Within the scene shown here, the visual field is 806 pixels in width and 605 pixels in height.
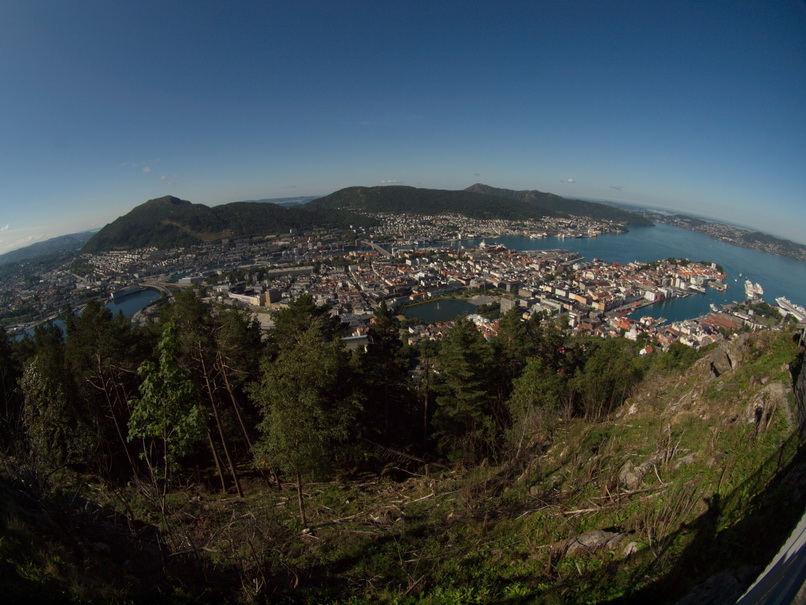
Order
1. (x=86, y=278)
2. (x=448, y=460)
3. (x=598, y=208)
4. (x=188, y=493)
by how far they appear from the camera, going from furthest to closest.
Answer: (x=598, y=208), (x=86, y=278), (x=448, y=460), (x=188, y=493)

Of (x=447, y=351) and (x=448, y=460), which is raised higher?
(x=447, y=351)

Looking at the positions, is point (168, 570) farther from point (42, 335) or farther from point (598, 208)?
point (598, 208)

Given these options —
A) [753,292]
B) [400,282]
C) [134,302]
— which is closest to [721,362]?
[400,282]

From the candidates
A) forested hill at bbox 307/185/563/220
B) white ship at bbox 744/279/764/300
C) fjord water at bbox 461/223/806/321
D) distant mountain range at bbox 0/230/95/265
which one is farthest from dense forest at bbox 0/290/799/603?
forested hill at bbox 307/185/563/220

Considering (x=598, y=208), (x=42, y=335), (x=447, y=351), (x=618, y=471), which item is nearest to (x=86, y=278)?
(x=42, y=335)

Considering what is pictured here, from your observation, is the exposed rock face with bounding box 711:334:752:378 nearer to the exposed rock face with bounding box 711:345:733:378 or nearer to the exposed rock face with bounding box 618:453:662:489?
the exposed rock face with bounding box 711:345:733:378

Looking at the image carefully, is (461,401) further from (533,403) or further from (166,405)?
(166,405)

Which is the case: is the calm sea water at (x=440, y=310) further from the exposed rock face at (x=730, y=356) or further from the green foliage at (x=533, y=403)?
the exposed rock face at (x=730, y=356)

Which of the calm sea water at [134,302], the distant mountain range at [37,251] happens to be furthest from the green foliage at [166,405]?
the distant mountain range at [37,251]
